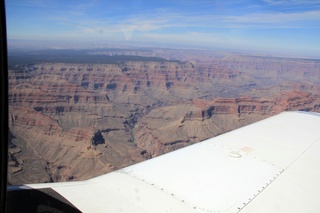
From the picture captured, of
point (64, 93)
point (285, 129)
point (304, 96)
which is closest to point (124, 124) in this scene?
point (64, 93)

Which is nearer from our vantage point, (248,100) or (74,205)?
(74,205)

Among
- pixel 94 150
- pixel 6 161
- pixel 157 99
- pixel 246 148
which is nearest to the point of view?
pixel 6 161

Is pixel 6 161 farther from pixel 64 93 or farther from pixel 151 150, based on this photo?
pixel 64 93

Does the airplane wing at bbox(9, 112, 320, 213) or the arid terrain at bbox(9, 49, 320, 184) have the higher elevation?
the airplane wing at bbox(9, 112, 320, 213)

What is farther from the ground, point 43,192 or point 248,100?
point 43,192

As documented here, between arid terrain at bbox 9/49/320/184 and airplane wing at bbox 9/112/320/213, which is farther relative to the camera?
arid terrain at bbox 9/49/320/184
